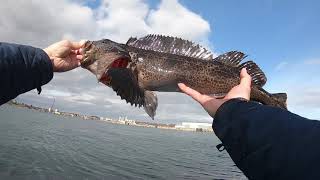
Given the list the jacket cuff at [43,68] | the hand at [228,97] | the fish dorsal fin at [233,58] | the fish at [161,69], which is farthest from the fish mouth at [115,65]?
the hand at [228,97]

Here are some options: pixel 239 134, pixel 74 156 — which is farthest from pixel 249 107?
pixel 74 156

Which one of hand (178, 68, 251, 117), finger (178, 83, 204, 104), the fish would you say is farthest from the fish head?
hand (178, 68, 251, 117)

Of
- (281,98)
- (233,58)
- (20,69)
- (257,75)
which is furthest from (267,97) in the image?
(20,69)

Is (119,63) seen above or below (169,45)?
below

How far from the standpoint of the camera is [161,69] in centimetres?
645

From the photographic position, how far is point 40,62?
4.59 m

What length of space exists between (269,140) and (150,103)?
13.0 ft

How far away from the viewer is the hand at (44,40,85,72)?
5.52m

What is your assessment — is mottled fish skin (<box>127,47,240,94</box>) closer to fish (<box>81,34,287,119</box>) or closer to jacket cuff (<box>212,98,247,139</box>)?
fish (<box>81,34,287,119</box>)

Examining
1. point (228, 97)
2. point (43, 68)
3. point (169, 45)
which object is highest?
point (169, 45)

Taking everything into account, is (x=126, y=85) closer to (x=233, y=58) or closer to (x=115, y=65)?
(x=115, y=65)

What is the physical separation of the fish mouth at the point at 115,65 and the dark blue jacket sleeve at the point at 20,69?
1.36 meters

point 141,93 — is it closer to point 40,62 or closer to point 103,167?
point 40,62

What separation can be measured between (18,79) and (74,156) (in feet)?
106
